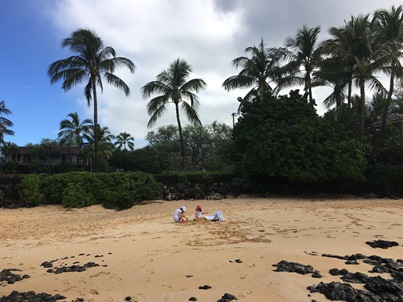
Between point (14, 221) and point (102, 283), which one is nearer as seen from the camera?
point (102, 283)

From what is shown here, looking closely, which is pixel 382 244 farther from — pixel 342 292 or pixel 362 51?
pixel 362 51

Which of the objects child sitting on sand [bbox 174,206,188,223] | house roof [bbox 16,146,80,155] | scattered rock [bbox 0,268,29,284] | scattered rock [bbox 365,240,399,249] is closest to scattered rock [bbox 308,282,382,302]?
scattered rock [bbox 365,240,399,249]

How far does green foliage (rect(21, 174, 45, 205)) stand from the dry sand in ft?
17.9

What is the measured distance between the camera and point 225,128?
148 feet

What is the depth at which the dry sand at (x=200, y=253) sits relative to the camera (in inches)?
190

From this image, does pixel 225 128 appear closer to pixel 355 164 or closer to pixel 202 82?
pixel 202 82

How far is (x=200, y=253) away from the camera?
6.92 metres

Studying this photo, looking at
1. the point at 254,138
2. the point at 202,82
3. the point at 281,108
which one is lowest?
the point at 254,138

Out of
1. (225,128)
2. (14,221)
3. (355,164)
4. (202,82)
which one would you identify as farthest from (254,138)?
(225,128)

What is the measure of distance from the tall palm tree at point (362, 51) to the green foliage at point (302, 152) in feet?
10.6

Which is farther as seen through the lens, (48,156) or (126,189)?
(48,156)

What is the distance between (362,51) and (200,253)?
1737cm

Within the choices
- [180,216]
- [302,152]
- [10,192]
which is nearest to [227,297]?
[180,216]

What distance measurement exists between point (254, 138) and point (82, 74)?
1197cm
